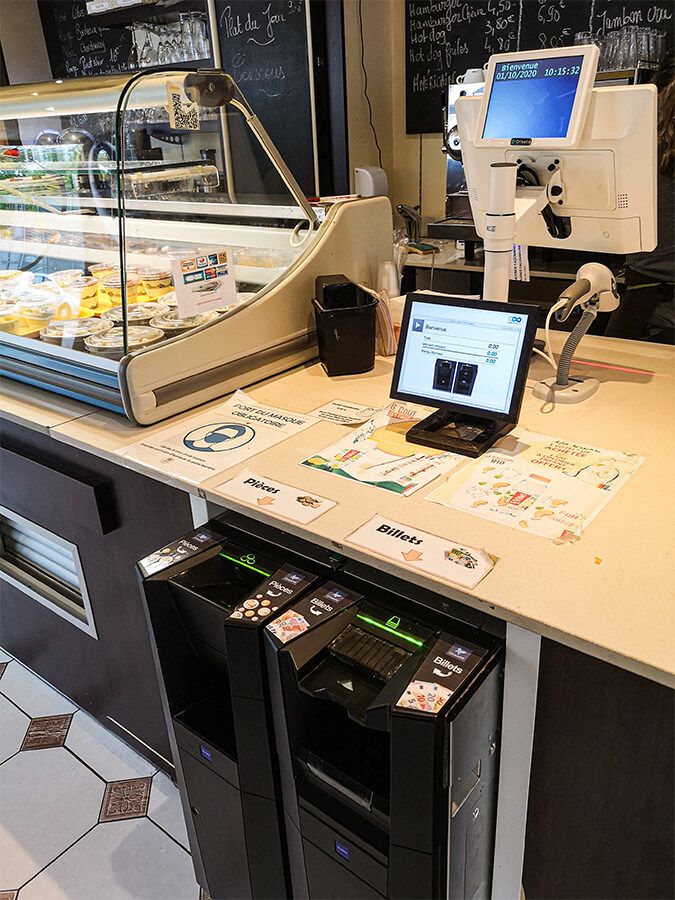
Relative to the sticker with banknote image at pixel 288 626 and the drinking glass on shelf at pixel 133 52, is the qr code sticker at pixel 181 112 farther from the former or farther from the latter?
the drinking glass on shelf at pixel 133 52

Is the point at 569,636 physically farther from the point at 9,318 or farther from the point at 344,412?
the point at 9,318

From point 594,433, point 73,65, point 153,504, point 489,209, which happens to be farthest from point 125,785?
point 73,65

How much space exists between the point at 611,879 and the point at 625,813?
16 centimetres

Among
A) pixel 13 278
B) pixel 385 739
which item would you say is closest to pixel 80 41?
pixel 13 278

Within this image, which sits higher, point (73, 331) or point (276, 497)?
point (73, 331)

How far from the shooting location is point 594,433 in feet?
4.83

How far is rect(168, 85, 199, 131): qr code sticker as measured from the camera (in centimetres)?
162

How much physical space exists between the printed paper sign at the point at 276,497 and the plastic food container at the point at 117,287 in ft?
2.56

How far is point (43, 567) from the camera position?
6.57 ft

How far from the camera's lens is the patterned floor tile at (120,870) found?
5.30ft

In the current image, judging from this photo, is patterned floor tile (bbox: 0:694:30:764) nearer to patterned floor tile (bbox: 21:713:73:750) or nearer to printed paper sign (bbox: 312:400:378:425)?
patterned floor tile (bbox: 21:713:73:750)

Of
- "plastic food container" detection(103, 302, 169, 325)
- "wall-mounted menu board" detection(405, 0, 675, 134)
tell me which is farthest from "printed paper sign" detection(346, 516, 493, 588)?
"wall-mounted menu board" detection(405, 0, 675, 134)

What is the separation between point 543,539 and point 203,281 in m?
1.02

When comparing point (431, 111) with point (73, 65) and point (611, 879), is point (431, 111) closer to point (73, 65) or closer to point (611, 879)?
point (73, 65)
